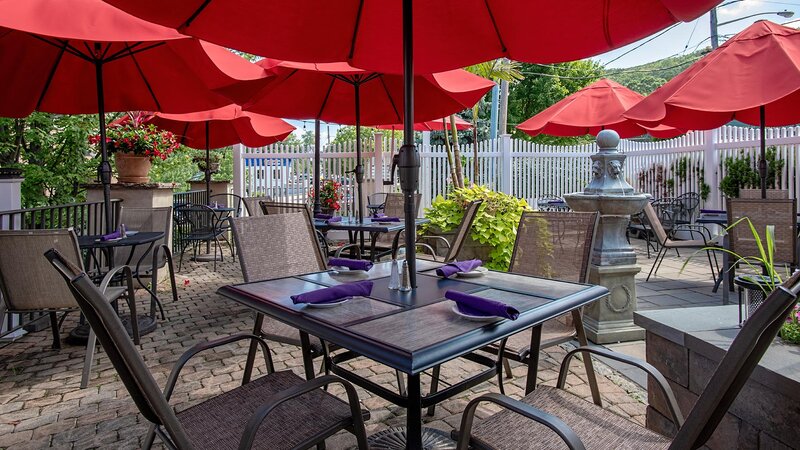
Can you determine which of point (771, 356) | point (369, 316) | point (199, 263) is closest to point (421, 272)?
point (369, 316)

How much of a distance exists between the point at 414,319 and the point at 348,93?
466 centimetres

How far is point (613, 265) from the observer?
3791 mm

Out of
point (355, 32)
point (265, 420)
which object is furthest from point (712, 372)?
point (355, 32)

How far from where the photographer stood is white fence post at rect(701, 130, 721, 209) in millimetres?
8875

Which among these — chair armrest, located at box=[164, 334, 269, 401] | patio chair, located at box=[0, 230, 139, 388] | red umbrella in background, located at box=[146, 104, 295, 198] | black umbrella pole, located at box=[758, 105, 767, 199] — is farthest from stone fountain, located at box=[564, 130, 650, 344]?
red umbrella in background, located at box=[146, 104, 295, 198]

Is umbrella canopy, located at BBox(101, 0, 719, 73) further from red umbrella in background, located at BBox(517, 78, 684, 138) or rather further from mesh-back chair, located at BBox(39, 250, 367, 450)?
red umbrella in background, located at BBox(517, 78, 684, 138)

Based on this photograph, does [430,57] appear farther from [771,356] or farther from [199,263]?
[199,263]

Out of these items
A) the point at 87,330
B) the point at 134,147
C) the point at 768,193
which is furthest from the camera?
the point at 134,147

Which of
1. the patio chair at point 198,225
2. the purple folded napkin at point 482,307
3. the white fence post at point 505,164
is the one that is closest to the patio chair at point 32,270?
the purple folded napkin at point 482,307

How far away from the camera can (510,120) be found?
27406 millimetres

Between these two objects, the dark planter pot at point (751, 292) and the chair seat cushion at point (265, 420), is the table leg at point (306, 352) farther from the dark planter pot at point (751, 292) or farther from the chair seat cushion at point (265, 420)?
the dark planter pot at point (751, 292)

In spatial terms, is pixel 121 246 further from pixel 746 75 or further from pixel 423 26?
pixel 746 75

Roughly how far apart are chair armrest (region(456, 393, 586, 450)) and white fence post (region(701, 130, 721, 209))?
9465 millimetres

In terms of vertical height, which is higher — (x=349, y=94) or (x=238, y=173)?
(x=349, y=94)
